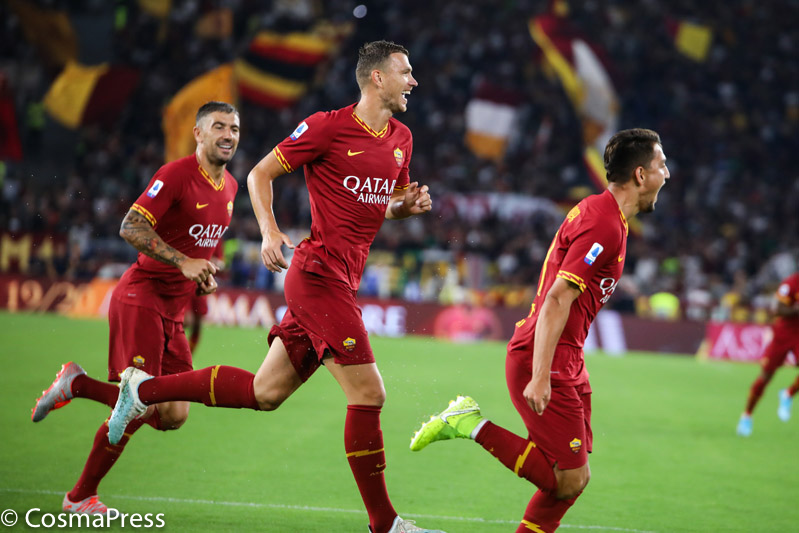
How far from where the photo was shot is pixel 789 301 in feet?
35.2

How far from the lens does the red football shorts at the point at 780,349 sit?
10781 millimetres

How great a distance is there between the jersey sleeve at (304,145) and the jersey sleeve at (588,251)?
1.62 m

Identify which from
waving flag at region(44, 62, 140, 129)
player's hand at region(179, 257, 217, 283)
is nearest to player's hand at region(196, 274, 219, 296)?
player's hand at region(179, 257, 217, 283)

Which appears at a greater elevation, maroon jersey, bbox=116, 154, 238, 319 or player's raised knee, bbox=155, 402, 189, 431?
maroon jersey, bbox=116, 154, 238, 319

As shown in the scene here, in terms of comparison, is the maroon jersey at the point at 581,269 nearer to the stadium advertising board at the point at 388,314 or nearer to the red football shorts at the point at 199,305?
the red football shorts at the point at 199,305

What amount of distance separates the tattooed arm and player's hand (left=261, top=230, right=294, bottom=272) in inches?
23.4

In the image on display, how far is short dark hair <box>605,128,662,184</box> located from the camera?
4691 millimetres

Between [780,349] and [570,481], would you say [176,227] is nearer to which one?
[570,481]

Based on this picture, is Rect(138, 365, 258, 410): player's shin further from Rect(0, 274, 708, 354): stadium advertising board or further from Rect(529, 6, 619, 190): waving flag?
Rect(529, 6, 619, 190): waving flag

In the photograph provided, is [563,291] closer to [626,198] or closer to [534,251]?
[626,198]

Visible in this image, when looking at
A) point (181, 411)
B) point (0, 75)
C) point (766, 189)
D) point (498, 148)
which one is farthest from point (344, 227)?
point (766, 189)

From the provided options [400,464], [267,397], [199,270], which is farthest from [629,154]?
[400,464]

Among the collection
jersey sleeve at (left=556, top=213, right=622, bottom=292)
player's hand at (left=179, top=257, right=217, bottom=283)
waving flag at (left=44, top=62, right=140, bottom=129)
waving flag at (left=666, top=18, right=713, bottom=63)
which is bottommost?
player's hand at (left=179, top=257, right=217, bottom=283)

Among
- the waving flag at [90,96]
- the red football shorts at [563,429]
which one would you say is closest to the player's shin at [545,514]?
the red football shorts at [563,429]
